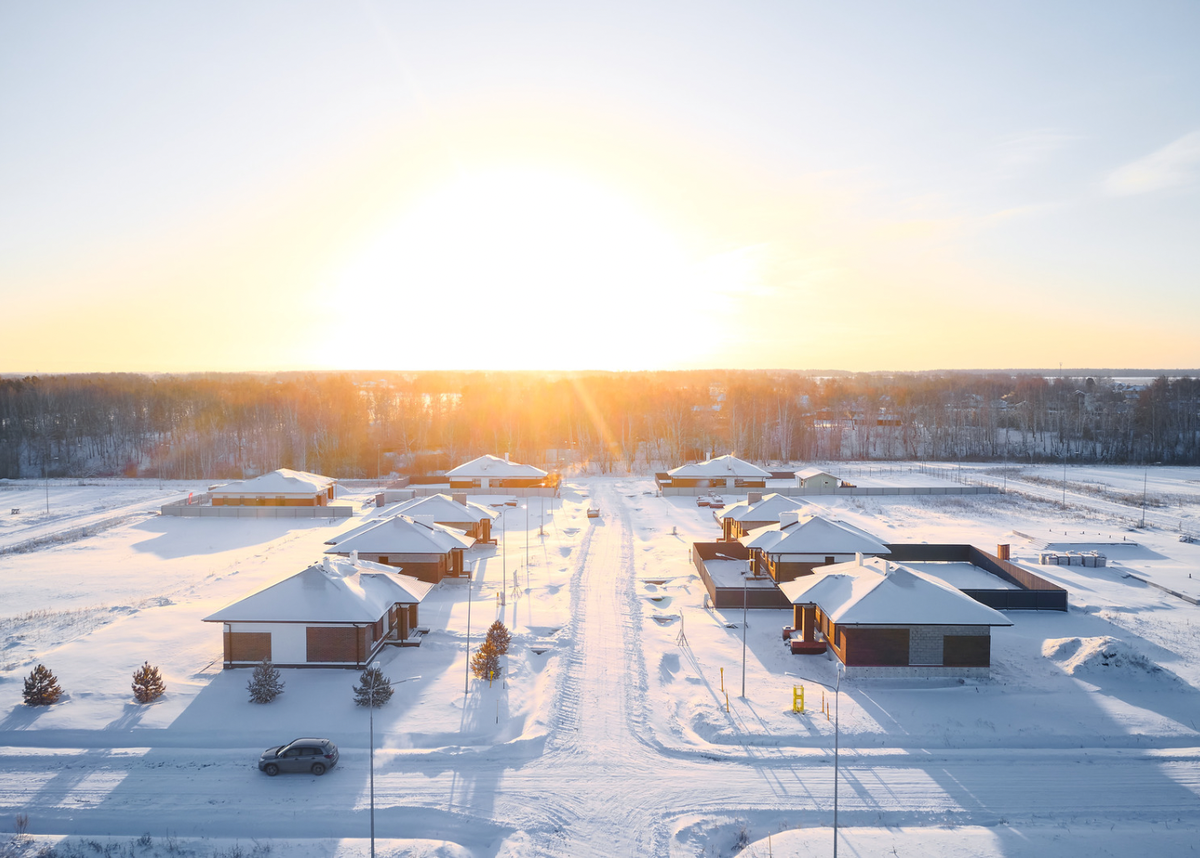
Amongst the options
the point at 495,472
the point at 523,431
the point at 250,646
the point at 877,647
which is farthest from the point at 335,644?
the point at 523,431

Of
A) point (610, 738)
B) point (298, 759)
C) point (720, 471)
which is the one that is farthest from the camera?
point (720, 471)

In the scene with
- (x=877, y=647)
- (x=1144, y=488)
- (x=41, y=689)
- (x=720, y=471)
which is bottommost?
(x=41, y=689)

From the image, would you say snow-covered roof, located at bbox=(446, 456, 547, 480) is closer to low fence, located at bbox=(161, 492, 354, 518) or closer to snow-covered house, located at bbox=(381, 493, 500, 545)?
low fence, located at bbox=(161, 492, 354, 518)

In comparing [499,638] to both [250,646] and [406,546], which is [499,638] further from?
[406,546]

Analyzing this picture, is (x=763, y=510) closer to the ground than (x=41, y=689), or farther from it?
farther from it

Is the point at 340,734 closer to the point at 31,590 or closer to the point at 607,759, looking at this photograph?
the point at 607,759

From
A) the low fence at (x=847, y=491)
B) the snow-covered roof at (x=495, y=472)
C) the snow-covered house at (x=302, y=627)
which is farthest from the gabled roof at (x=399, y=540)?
the low fence at (x=847, y=491)

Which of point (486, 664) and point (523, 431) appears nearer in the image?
point (486, 664)
